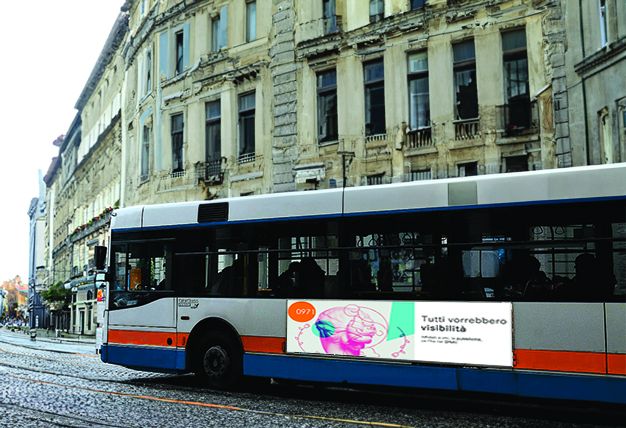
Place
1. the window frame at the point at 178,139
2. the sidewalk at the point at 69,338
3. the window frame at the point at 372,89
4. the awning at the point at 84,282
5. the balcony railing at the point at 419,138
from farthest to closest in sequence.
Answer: the awning at the point at 84,282
the sidewalk at the point at 69,338
the window frame at the point at 178,139
the window frame at the point at 372,89
the balcony railing at the point at 419,138

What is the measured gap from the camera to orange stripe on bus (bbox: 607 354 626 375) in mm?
8359

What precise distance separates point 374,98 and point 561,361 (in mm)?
15791

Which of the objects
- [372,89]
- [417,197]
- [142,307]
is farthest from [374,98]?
[417,197]

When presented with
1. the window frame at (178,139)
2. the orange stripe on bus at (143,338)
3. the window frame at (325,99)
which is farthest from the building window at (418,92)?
the orange stripe on bus at (143,338)

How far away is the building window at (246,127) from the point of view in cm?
2692

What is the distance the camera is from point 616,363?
840 centimetres

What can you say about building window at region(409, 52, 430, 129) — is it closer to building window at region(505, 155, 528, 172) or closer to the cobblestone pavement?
building window at region(505, 155, 528, 172)

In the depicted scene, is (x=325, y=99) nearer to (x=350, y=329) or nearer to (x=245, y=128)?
(x=245, y=128)

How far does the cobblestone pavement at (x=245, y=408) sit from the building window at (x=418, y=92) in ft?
39.2

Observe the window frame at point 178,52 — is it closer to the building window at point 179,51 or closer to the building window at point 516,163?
the building window at point 179,51

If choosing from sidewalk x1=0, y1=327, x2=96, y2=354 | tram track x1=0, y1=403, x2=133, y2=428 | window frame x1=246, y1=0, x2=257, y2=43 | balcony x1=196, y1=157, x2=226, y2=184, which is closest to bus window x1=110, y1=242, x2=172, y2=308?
tram track x1=0, y1=403, x2=133, y2=428

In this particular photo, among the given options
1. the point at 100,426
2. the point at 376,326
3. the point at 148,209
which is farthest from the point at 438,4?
the point at 100,426

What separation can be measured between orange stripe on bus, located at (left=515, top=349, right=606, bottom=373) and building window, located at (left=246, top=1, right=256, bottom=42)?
20.6m

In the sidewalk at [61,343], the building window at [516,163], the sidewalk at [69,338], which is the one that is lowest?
the sidewalk at [69,338]
